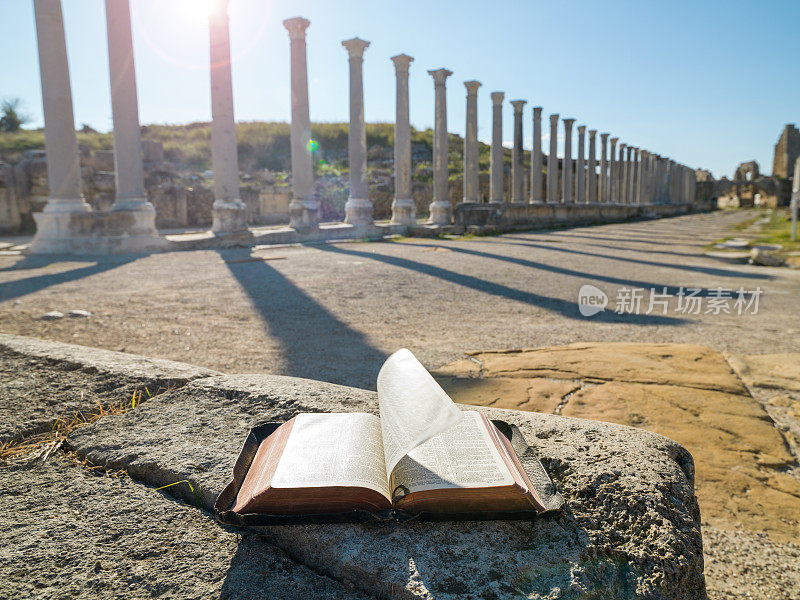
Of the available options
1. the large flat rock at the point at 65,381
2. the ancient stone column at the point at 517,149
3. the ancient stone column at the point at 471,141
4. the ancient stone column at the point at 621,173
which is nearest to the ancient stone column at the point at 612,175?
the ancient stone column at the point at 621,173

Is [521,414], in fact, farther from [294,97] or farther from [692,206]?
[692,206]

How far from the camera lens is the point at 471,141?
841 inches

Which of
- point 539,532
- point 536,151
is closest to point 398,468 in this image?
point 539,532

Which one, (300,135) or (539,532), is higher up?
(300,135)

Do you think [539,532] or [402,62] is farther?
[402,62]

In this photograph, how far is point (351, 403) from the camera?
5.60 feet

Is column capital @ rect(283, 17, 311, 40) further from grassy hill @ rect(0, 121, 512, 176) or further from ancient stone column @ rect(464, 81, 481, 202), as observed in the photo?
grassy hill @ rect(0, 121, 512, 176)

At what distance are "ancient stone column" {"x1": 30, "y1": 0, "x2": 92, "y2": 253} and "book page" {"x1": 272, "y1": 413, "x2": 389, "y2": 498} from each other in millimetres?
11539

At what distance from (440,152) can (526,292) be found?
14.4 m

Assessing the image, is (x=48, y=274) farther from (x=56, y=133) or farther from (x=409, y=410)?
(x=409, y=410)

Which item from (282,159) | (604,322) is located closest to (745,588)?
(604,322)

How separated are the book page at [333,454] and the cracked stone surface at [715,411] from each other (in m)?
1.12

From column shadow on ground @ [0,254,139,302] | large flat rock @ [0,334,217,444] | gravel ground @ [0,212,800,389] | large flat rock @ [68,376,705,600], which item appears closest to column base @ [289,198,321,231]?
gravel ground @ [0,212,800,389]

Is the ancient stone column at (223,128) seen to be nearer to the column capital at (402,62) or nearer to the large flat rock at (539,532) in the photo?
the column capital at (402,62)
